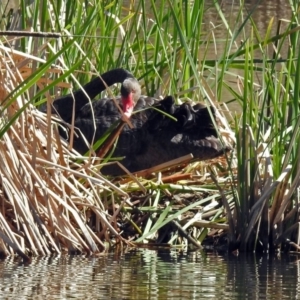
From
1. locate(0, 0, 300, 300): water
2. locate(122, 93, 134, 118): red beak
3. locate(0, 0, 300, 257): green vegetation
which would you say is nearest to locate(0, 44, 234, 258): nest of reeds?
locate(0, 0, 300, 257): green vegetation

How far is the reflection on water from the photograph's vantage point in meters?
3.67

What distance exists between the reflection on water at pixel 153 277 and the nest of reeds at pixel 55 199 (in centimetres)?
16

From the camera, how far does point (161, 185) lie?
5.34 metres

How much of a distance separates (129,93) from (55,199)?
149 centimetres

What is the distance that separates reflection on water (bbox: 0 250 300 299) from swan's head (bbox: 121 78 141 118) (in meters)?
1.33

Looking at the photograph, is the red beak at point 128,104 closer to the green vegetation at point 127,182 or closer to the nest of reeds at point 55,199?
the green vegetation at point 127,182

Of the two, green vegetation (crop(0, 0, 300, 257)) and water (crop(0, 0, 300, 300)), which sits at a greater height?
green vegetation (crop(0, 0, 300, 257))

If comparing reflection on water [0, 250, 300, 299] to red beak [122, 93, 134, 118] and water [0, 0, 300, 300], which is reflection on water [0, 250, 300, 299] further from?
red beak [122, 93, 134, 118]

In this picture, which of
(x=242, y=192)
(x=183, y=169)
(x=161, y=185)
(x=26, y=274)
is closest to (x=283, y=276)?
(x=242, y=192)

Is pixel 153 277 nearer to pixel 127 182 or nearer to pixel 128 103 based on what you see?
pixel 127 182

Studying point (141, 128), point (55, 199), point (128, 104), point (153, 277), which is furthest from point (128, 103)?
point (153, 277)

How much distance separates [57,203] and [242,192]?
0.89m

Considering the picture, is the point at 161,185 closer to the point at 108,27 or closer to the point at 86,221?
the point at 86,221

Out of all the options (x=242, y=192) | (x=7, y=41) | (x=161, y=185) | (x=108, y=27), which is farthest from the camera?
(x=108, y=27)
